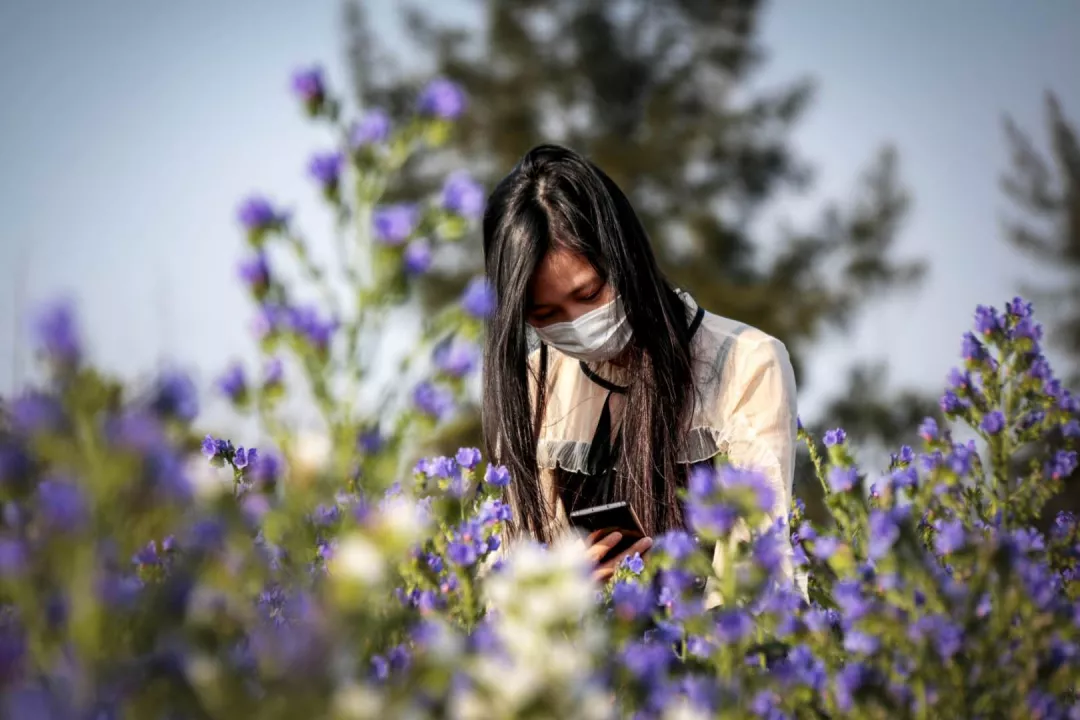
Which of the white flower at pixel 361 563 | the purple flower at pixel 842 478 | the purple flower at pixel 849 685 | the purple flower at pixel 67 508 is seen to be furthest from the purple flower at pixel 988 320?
the purple flower at pixel 67 508

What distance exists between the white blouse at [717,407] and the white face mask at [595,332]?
0.87 ft

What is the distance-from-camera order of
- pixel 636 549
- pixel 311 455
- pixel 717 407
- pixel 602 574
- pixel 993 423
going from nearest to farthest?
1. pixel 311 455
2. pixel 993 423
3. pixel 602 574
4. pixel 636 549
5. pixel 717 407

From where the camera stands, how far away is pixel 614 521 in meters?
2.76

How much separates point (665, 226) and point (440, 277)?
108 inches

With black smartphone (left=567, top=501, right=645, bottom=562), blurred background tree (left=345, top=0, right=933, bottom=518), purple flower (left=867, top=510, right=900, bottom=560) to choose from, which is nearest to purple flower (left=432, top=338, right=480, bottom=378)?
purple flower (left=867, top=510, right=900, bottom=560)

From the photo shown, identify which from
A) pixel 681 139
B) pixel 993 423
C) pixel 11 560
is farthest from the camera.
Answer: pixel 681 139

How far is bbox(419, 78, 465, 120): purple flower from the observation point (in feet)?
3.95

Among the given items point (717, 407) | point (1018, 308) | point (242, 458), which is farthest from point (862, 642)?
point (717, 407)

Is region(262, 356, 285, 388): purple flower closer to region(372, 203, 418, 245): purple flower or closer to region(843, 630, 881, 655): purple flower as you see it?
region(372, 203, 418, 245): purple flower

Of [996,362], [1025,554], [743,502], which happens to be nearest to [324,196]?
[743,502]

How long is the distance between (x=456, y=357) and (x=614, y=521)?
1.70 m

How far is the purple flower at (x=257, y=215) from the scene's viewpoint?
45.7 inches

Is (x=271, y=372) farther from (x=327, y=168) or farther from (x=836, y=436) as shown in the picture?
(x=836, y=436)

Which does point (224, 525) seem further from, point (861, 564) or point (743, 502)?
point (861, 564)
